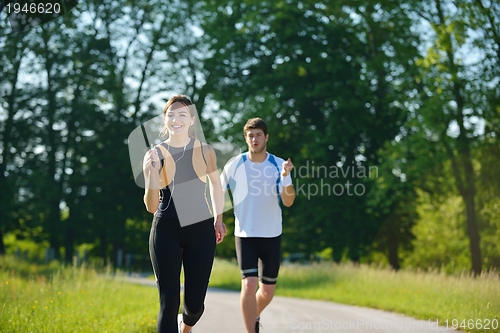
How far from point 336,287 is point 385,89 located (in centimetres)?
1164

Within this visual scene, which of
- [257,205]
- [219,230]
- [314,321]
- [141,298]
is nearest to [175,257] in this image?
[219,230]

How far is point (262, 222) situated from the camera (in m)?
7.49

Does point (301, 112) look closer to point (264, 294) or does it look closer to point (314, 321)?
point (314, 321)

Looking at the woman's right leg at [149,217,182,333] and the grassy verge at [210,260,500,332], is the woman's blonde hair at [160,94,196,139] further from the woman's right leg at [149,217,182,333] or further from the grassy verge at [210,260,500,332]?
the grassy verge at [210,260,500,332]

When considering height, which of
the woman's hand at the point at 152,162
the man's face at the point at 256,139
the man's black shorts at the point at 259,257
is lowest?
the man's black shorts at the point at 259,257

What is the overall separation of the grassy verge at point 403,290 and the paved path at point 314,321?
1.45 feet

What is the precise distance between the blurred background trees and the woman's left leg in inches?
552

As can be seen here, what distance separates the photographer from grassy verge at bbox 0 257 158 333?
A: 7816 millimetres

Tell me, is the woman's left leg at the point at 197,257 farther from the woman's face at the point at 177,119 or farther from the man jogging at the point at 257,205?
the man jogging at the point at 257,205

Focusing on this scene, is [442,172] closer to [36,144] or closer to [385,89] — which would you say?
[385,89]

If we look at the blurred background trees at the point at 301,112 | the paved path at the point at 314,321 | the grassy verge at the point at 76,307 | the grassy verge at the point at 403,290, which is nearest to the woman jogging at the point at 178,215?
the grassy verge at the point at 76,307

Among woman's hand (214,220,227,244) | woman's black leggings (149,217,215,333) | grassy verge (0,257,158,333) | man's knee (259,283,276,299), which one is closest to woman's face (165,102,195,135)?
woman's black leggings (149,217,215,333)

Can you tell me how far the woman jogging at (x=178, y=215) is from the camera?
18.0 ft

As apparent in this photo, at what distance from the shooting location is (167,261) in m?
5.50
